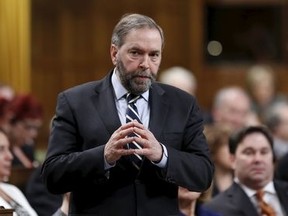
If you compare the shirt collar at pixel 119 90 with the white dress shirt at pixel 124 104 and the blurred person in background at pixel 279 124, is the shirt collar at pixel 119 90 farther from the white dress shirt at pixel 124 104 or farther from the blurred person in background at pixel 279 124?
the blurred person in background at pixel 279 124

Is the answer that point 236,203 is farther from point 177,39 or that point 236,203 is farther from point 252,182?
point 177,39

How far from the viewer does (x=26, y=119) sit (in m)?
8.89

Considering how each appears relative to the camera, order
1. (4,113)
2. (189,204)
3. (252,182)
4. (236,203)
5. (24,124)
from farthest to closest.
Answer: (24,124) < (4,113) < (252,182) < (236,203) < (189,204)

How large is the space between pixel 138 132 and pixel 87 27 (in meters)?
8.74

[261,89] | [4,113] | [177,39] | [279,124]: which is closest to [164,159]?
[4,113]

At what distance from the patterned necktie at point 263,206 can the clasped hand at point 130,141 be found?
7.32ft

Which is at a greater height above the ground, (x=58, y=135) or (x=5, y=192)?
(x=58, y=135)

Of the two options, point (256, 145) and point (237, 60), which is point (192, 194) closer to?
point (256, 145)

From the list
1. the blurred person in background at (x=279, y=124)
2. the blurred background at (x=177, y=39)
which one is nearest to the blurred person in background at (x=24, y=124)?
the blurred person in background at (x=279, y=124)

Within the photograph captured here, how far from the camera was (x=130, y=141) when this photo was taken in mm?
4309

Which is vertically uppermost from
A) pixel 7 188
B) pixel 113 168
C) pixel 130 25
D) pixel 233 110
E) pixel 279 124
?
pixel 130 25

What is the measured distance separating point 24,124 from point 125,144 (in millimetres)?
4502

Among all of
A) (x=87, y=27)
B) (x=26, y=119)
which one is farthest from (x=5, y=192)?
(x=87, y=27)

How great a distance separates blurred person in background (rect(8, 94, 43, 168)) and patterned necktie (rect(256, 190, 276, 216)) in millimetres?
2337
